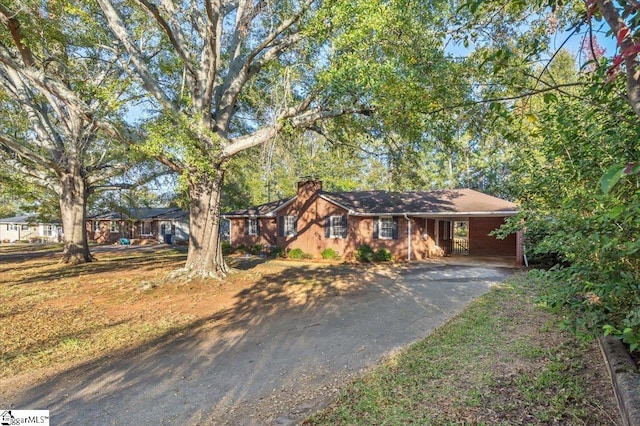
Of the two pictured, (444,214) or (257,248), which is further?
(257,248)

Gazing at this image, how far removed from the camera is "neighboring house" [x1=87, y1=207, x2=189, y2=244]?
35.5 m

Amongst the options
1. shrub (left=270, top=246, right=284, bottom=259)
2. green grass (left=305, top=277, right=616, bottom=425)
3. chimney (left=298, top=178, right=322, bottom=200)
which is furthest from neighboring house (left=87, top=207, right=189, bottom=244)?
green grass (left=305, top=277, right=616, bottom=425)

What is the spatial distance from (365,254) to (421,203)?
4.27 m

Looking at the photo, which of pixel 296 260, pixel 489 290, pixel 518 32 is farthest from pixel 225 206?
pixel 518 32

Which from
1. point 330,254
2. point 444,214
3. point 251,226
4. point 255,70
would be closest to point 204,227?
point 255,70

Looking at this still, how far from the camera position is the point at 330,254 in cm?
2100

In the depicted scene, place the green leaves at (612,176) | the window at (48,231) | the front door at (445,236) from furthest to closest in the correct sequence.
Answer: the window at (48,231)
the front door at (445,236)
the green leaves at (612,176)

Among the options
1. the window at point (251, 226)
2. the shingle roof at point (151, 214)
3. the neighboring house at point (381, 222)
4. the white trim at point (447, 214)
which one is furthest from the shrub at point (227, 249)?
the shingle roof at point (151, 214)

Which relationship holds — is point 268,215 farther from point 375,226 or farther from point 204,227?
point 204,227

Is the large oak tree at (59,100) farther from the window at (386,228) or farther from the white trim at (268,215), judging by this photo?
the window at (386,228)

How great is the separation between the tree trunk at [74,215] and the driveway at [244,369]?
14.5 meters

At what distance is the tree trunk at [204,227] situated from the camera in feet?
42.1

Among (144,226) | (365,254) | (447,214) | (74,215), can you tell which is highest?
(74,215)

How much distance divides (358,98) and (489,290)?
21.9 ft
